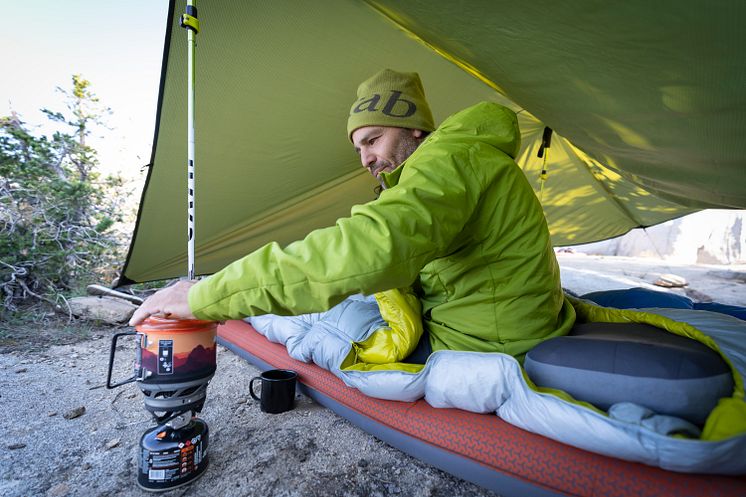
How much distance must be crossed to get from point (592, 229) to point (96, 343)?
15.4 feet

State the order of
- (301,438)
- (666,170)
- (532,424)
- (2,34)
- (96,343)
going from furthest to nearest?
(2,34), (96,343), (666,170), (301,438), (532,424)

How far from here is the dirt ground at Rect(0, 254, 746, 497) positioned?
0.97 meters

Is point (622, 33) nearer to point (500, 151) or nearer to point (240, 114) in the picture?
point (500, 151)

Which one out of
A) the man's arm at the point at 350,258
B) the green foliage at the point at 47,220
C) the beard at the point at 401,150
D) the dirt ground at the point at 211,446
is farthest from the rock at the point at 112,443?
the green foliage at the point at 47,220

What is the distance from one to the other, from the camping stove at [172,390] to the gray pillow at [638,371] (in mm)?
862

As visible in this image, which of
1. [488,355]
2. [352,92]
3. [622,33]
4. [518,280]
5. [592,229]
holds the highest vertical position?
[352,92]

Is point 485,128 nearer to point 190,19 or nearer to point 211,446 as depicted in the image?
point 190,19

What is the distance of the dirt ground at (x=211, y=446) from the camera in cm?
97

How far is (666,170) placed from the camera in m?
1.83

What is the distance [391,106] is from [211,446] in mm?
1276

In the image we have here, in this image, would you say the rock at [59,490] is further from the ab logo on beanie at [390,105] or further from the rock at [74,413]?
the ab logo on beanie at [390,105]

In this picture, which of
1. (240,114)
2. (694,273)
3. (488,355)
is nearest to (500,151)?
(488,355)

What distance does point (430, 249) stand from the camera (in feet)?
2.46

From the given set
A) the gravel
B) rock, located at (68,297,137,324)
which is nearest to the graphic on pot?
the gravel
